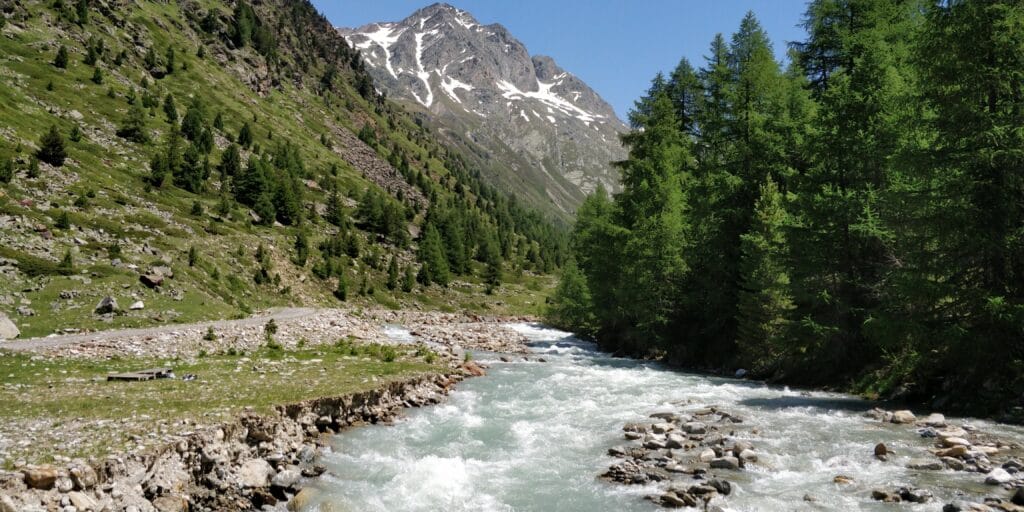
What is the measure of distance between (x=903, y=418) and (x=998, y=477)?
5.56 meters

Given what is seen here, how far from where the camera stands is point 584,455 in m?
13.8

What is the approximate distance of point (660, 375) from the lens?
27219 millimetres

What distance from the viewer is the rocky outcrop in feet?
26.4

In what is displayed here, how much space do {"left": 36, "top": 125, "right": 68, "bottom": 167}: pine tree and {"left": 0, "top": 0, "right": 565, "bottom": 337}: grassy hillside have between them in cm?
136

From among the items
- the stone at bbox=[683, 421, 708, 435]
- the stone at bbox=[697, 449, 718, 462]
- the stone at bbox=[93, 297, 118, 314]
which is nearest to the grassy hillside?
the stone at bbox=[93, 297, 118, 314]

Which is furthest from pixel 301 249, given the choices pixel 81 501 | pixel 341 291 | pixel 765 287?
pixel 81 501

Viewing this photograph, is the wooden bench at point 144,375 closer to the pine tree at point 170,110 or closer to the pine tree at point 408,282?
the pine tree at point 408,282

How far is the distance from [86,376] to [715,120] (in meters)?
34.2

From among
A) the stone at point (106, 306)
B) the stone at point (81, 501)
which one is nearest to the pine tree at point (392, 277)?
the stone at point (106, 306)

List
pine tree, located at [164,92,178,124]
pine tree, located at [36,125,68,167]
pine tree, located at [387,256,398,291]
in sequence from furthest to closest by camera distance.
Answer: pine tree, located at [164,92,178,124]
pine tree, located at [387,256,398,291]
pine tree, located at [36,125,68,167]

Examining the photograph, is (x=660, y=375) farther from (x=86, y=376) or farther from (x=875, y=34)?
(x=86, y=376)

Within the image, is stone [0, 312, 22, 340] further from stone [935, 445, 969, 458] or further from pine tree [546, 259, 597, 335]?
pine tree [546, 259, 597, 335]

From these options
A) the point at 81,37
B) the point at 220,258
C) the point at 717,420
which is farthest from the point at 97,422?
the point at 81,37

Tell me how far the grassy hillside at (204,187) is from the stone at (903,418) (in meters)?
35.0
